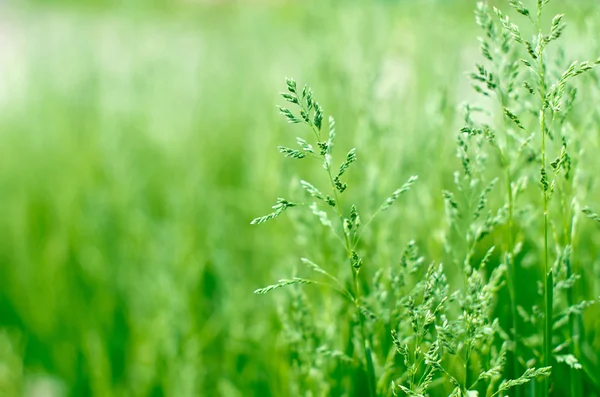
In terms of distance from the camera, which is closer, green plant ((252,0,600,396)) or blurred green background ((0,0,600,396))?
green plant ((252,0,600,396))

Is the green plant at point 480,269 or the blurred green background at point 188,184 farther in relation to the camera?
the blurred green background at point 188,184

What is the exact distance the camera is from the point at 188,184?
225 centimetres

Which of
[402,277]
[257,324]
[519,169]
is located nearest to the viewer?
[402,277]

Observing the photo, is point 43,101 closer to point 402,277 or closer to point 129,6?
point 129,6

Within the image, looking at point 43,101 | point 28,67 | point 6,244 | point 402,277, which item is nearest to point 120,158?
point 6,244

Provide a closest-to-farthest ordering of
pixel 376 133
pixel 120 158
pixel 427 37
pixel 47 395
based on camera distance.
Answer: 1. pixel 376 133
2. pixel 47 395
3. pixel 427 37
4. pixel 120 158

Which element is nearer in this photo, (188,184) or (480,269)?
(480,269)

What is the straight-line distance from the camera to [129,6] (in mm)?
3078

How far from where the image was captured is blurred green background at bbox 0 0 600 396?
1.68m

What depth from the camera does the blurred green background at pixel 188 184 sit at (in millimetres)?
1678

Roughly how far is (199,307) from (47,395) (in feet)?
1.65

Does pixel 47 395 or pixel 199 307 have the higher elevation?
pixel 199 307

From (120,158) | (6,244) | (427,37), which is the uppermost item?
(427,37)

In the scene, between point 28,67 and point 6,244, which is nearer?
point 6,244
